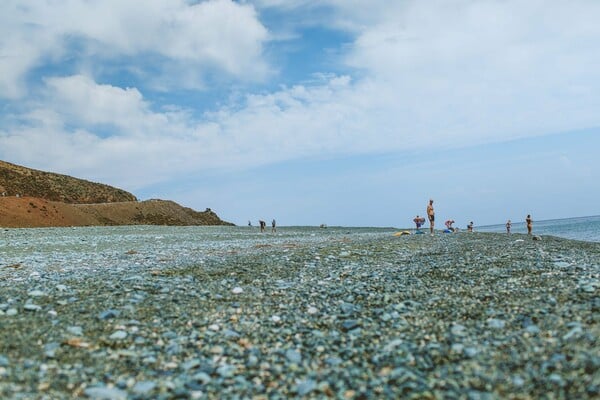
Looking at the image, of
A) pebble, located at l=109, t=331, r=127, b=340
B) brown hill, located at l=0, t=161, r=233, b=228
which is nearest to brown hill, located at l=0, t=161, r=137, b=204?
brown hill, located at l=0, t=161, r=233, b=228

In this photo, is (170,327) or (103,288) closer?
(170,327)

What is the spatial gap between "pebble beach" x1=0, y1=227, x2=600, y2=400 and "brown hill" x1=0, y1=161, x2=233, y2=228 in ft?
169

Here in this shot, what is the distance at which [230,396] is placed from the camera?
4965mm

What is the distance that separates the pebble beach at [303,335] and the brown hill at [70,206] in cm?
5164

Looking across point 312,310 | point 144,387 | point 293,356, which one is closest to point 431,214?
point 312,310

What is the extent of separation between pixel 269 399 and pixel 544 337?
12.6 feet

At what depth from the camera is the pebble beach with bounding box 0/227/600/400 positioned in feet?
16.5

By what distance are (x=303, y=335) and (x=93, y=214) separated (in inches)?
2871

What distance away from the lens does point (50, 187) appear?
8306 centimetres

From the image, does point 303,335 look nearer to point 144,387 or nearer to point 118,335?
point 144,387

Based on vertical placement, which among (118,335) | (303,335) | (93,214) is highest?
(93,214)

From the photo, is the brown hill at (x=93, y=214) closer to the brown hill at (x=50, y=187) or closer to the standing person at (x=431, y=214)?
the brown hill at (x=50, y=187)

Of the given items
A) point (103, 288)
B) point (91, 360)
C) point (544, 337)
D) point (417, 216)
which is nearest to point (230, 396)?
point (91, 360)

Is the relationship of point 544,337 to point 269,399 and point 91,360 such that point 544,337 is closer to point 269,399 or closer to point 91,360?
point 269,399
